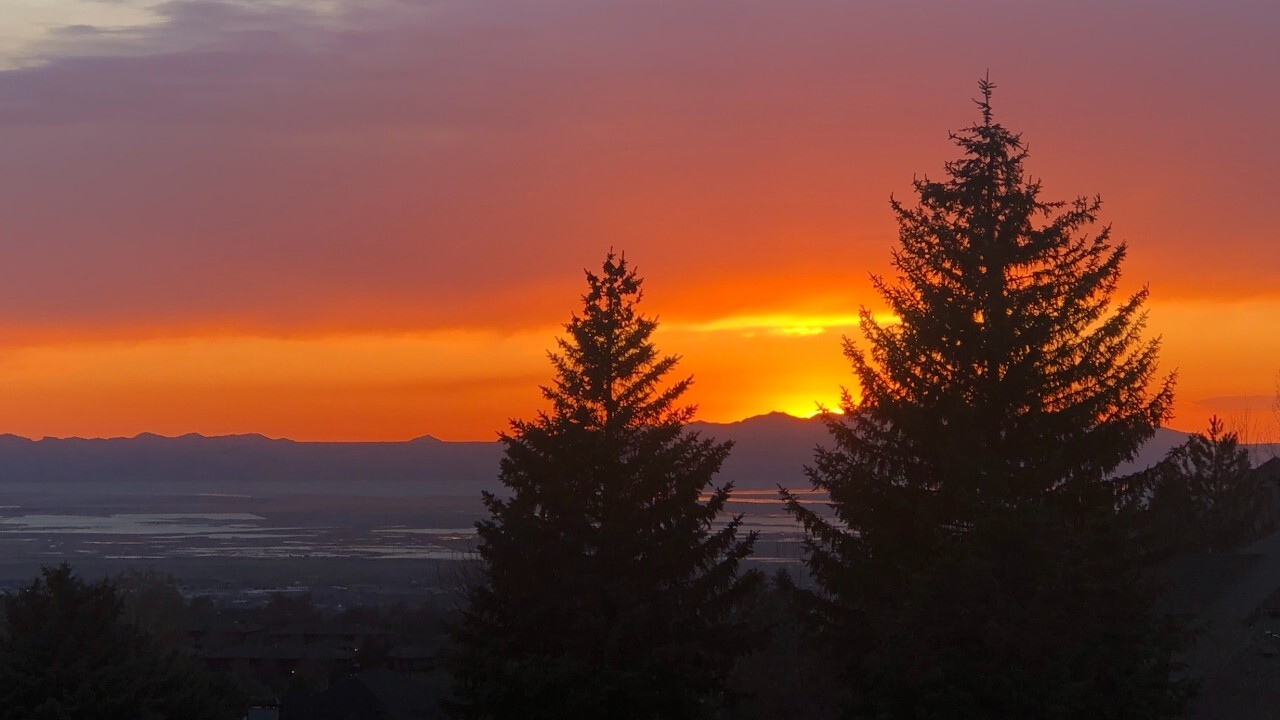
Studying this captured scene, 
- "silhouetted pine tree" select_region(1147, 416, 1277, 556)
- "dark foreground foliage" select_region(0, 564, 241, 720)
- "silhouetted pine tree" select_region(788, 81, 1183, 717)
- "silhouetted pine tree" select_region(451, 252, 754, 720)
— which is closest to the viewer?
"silhouetted pine tree" select_region(788, 81, 1183, 717)

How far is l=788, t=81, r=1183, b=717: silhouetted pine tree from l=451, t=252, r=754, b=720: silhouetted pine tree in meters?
2.14

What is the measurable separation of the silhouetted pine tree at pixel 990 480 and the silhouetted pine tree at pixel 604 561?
2.14 m

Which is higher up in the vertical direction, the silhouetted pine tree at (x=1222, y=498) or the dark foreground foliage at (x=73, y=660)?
the silhouetted pine tree at (x=1222, y=498)

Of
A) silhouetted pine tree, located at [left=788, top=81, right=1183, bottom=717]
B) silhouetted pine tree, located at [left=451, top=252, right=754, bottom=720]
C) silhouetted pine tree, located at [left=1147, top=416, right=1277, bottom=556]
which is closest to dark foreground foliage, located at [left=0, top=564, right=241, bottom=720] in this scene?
silhouetted pine tree, located at [left=451, top=252, right=754, bottom=720]

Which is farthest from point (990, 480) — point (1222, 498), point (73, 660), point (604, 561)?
point (1222, 498)

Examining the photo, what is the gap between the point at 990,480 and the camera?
866 inches

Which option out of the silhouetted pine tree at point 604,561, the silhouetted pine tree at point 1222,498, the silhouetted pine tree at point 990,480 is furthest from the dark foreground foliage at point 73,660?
the silhouetted pine tree at point 1222,498

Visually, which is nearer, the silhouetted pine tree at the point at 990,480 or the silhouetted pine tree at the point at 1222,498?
the silhouetted pine tree at the point at 990,480

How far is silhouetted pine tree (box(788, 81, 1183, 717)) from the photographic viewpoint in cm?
2078

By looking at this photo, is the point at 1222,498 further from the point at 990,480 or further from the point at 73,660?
the point at 73,660

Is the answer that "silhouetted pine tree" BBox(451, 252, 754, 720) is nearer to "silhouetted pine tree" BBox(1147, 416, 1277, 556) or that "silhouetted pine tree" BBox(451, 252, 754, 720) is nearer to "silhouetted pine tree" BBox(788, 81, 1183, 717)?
"silhouetted pine tree" BBox(788, 81, 1183, 717)

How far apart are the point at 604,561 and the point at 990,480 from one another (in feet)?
22.3

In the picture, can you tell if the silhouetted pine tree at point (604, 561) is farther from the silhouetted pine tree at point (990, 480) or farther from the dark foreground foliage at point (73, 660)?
the dark foreground foliage at point (73, 660)

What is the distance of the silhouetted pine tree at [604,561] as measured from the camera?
78.8ft
